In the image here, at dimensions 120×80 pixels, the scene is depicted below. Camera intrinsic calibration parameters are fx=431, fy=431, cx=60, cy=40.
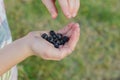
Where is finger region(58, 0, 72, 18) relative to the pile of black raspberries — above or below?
above

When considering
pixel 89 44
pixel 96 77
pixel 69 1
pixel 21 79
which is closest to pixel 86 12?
pixel 89 44

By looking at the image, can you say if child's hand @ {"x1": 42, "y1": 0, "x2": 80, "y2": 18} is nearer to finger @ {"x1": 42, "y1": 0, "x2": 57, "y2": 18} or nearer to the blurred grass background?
finger @ {"x1": 42, "y1": 0, "x2": 57, "y2": 18}

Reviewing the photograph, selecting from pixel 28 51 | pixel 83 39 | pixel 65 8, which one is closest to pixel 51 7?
pixel 65 8

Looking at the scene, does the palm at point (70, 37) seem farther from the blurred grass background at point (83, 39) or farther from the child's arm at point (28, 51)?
the blurred grass background at point (83, 39)

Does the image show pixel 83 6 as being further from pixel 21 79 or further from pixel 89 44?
pixel 21 79

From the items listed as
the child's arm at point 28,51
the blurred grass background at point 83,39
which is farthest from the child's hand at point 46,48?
the blurred grass background at point 83,39

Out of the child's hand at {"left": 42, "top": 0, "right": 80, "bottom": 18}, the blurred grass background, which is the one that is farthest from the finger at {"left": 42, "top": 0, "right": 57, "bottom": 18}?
the blurred grass background
